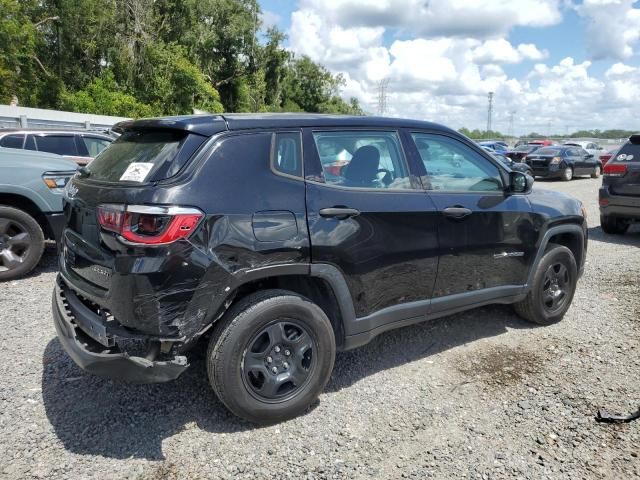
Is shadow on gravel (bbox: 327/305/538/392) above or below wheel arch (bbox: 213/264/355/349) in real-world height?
below

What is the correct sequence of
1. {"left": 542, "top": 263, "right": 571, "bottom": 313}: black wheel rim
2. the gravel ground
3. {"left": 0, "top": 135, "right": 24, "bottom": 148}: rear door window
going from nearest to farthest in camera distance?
the gravel ground, {"left": 542, "top": 263, "right": 571, "bottom": 313}: black wheel rim, {"left": 0, "top": 135, "right": 24, "bottom": 148}: rear door window

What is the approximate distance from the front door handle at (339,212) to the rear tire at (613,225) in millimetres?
7443

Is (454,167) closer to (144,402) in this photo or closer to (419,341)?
(419,341)

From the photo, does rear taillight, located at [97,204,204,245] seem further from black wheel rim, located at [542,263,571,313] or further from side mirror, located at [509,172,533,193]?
black wheel rim, located at [542,263,571,313]

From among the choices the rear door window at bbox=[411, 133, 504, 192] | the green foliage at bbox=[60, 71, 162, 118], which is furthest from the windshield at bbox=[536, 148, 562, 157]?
the green foliage at bbox=[60, 71, 162, 118]

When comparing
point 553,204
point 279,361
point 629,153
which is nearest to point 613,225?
point 629,153

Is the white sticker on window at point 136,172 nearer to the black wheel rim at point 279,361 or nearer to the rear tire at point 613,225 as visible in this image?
the black wheel rim at point 279,361

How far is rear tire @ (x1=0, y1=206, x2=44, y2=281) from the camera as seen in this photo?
17.8 ft

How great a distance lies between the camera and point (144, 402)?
3.25 meters

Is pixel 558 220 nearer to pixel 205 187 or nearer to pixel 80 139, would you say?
pixel 205 187

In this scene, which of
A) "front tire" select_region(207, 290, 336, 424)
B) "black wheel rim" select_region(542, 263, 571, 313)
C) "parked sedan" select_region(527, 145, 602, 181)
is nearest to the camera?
"front tire" select_region(207, 290, 336, 424)

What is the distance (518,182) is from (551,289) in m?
1.15

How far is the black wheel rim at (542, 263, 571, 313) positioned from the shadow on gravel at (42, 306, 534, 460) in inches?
35.3

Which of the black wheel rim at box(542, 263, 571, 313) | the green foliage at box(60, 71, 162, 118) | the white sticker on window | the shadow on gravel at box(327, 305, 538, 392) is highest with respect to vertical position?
the green foliage at box(60, 71, 162, 118)
